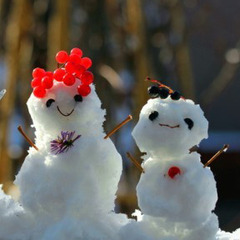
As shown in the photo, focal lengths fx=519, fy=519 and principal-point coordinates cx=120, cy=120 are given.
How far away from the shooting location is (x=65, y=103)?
0.34m

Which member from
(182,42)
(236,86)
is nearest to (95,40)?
(182,42)

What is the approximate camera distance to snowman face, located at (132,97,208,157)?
1.07 feet

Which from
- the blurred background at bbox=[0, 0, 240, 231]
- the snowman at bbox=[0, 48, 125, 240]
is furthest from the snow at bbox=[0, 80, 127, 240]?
the blurred background at bbox=[0, 0, 240, 231]

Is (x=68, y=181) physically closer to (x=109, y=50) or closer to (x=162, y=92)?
(x=162, y=92)

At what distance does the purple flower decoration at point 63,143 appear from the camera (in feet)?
1.11

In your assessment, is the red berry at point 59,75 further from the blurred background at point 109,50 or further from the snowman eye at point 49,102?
the blurred background at point 109,50

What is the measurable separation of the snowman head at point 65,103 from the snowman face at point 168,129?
3 centimetres

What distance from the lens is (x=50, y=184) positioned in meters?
0.33

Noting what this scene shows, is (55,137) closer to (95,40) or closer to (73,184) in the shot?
(73,184)

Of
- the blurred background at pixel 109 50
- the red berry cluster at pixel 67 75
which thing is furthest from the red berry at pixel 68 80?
the blurred background at pixel 109 50

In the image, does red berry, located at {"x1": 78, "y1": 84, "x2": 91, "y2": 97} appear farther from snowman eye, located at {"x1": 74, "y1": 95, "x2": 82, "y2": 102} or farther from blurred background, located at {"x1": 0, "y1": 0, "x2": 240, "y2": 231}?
blurred background, located at {"x1": 0, "y1": 0, "x2": 240, "y2": 231}

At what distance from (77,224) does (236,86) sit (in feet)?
6.03

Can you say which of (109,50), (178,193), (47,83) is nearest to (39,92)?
(47,83)

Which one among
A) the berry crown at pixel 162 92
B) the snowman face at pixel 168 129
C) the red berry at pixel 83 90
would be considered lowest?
the snowman face at pixel 168 129
